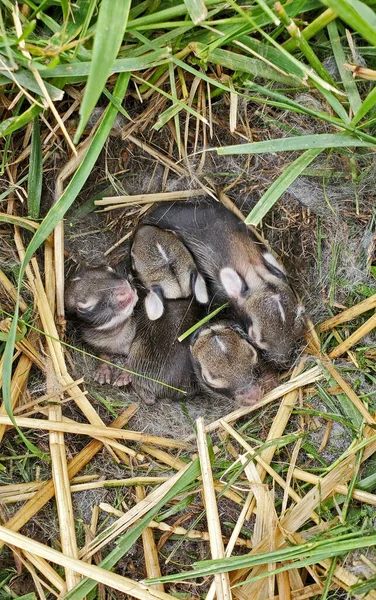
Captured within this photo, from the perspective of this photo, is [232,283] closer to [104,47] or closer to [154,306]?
[154,306]

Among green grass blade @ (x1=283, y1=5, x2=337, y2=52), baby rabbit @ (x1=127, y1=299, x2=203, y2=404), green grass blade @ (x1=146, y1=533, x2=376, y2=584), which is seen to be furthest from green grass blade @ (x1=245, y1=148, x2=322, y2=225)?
green grass blade @ (x1=146, y1=533, x2=376, y2=584)

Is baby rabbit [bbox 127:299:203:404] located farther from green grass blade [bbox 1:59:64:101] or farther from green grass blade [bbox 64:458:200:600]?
green grass blade [bbox 1:59:64:101]

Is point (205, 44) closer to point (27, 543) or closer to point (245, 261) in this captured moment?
point (245, 261)

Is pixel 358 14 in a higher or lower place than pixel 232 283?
higher

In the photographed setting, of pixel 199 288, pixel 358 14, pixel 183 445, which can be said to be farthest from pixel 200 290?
pixel 358 14

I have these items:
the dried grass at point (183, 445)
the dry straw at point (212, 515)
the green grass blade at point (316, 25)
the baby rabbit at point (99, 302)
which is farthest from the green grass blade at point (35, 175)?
the dry straw at point (212, 515)

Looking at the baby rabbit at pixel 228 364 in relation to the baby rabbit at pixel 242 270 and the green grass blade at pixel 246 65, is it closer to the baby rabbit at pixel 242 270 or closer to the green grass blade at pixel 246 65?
the baby rabbit at pixel 242 270

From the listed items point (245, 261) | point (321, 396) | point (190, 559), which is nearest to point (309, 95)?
point (245, 261)

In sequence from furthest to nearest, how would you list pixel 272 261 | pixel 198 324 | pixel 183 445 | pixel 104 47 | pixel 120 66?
pixel 272 261 < pixel 198 324 < pixel 183 445 < pixel 120 66 < pixel 104 47
